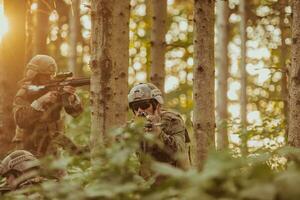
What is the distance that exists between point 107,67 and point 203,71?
2105 mm

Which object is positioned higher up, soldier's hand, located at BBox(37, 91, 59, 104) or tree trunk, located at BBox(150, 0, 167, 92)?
tree trunk, located at BBox(150, 0, 167, 92)

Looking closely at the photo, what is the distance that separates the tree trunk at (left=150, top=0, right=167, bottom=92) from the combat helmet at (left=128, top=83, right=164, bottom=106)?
444 cm

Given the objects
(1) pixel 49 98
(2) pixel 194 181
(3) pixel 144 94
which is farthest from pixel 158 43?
(2) pixel 194 181

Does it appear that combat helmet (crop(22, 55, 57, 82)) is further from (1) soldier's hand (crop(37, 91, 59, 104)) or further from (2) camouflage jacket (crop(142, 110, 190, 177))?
(2) camouflage jacket (crop(142, 110, 190, 177))

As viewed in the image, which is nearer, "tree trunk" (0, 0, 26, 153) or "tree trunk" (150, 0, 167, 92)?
"tree trunk" (0, 0, 26, 153)

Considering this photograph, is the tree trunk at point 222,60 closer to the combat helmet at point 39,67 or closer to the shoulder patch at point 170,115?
the combat helmet at point 39,67

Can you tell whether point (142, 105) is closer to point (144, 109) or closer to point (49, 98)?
point (144, 109)

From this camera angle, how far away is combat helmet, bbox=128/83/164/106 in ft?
23.3

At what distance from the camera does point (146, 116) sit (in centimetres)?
691

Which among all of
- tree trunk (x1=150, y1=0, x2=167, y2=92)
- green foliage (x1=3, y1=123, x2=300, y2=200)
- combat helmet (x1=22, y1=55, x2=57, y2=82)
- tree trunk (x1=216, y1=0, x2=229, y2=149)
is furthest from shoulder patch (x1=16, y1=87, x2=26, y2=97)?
tree trunk (x1=216, y1=0, x2=229, y2=149)

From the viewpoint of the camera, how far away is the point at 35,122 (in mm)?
9648

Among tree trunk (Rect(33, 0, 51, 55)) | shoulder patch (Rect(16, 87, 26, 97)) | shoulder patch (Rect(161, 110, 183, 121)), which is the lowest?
shoulder patch (Rect(161, 110, 183, 121))

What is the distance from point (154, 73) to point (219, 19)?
905cm

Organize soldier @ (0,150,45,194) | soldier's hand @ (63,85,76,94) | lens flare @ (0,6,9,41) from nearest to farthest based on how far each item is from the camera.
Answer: soldier @ (0,150,45,194) < soldier's hand @ (63,85,76,94) < lens flare @ (0,6,9,41)
